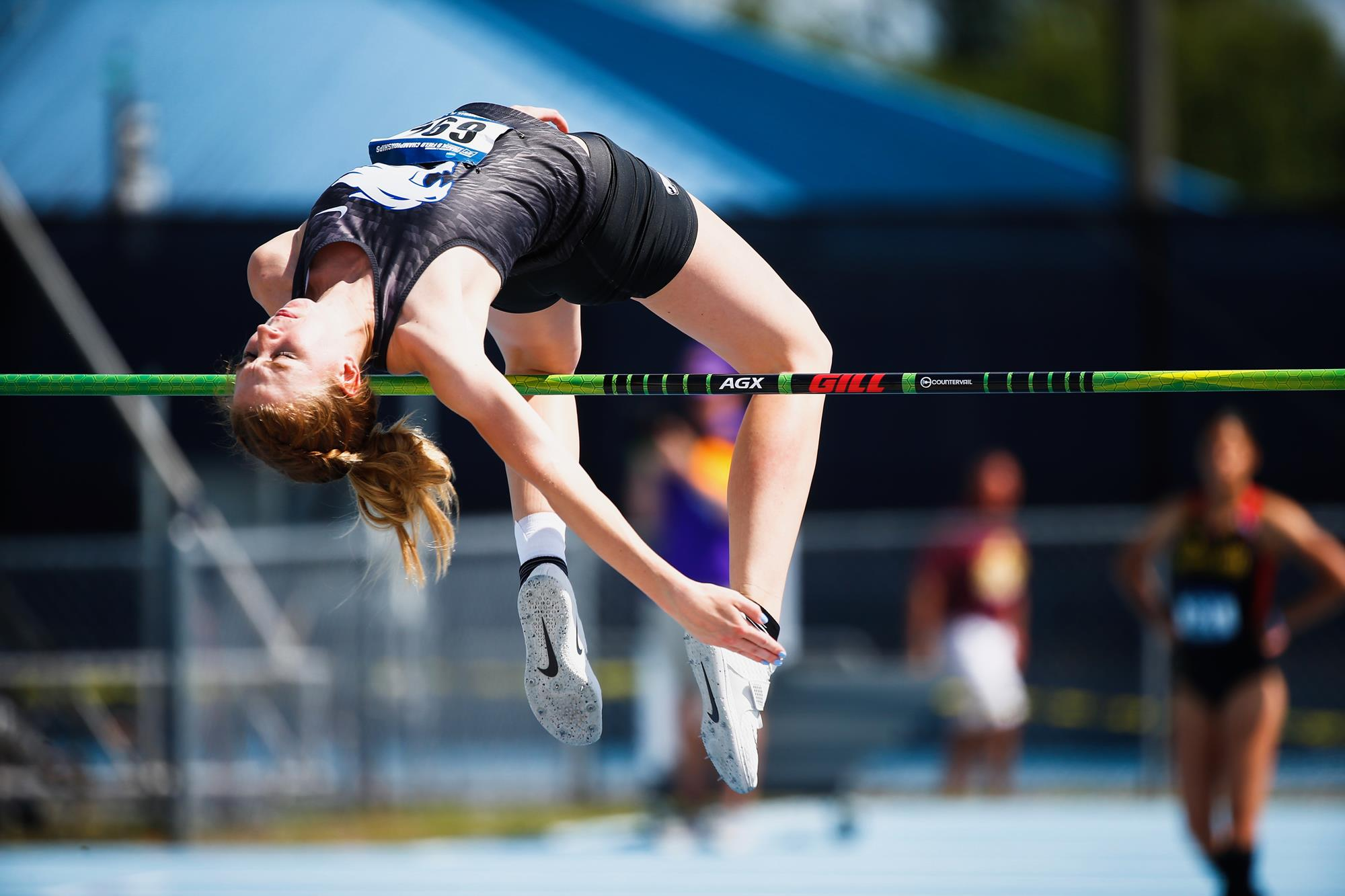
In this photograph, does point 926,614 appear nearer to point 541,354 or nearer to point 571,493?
point 541,354

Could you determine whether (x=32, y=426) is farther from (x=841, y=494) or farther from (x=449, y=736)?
(x=841, y=494)

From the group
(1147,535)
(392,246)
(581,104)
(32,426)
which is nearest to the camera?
(392,246)

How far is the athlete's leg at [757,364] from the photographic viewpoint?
3.75 m

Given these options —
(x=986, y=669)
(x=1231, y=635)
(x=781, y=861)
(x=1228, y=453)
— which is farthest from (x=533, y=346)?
(x=986, y=669)

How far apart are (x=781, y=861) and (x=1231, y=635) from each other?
2.56m

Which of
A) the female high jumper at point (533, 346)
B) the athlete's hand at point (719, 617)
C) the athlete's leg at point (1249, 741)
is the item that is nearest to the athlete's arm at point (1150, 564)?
the athlete's leg at point (1249, 741)

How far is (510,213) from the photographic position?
11.2ft

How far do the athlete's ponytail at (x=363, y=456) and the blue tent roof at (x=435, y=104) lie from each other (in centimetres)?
573

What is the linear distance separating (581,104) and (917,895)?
6014 mm

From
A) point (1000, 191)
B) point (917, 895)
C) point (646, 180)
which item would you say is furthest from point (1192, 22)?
point (646, 180)

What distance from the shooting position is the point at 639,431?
27.4ft

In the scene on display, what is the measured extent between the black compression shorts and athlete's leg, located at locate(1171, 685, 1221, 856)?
11.0ft

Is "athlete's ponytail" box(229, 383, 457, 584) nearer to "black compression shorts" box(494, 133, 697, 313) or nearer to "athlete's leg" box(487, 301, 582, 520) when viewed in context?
"athlete's leg" box(487, 301, 582, 520)

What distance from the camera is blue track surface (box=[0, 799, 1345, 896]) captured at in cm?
707
